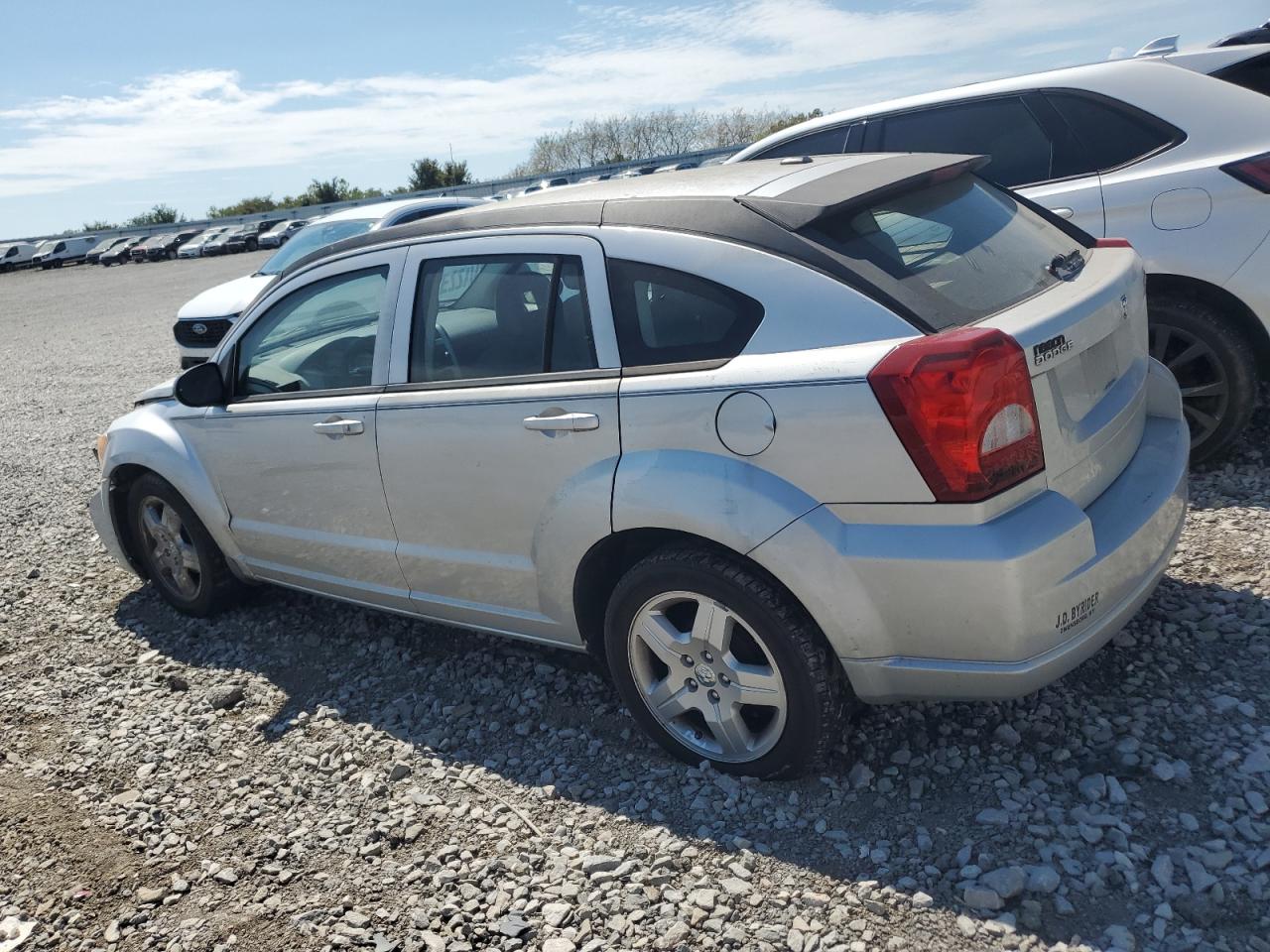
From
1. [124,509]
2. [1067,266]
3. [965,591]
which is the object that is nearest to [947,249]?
[1067,266]

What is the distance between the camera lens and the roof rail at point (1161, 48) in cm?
562

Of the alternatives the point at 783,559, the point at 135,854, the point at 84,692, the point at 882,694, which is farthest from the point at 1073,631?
the point at 84,692

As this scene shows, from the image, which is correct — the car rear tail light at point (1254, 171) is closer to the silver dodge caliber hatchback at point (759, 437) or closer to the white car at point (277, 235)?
the silver dodge caliber hatchback at point (759, 437)

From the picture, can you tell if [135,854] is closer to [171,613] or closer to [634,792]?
[634,792]

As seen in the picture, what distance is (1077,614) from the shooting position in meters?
2.75

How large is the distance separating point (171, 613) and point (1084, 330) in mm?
4530

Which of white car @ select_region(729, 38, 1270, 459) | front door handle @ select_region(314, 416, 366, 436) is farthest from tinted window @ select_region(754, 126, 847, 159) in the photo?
front door handle @ select_region(314, 416, 366, 436)

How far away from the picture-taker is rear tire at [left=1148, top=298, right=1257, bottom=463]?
4664 millimetres

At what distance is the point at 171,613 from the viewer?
532 centimetres

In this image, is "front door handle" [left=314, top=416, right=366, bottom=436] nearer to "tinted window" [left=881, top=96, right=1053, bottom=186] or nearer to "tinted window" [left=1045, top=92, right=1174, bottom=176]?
"tinted window" [left=881, top=96, right=1053, bottom=186]

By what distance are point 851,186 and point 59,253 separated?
61774 mm

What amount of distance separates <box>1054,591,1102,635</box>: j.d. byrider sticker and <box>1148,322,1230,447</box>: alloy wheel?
2405 mm

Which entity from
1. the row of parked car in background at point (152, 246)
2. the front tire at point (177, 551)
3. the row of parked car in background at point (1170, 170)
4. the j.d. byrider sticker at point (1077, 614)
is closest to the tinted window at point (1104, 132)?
the row of parked car in background at point (1170, 170)

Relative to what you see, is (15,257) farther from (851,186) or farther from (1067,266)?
(1067,266)
